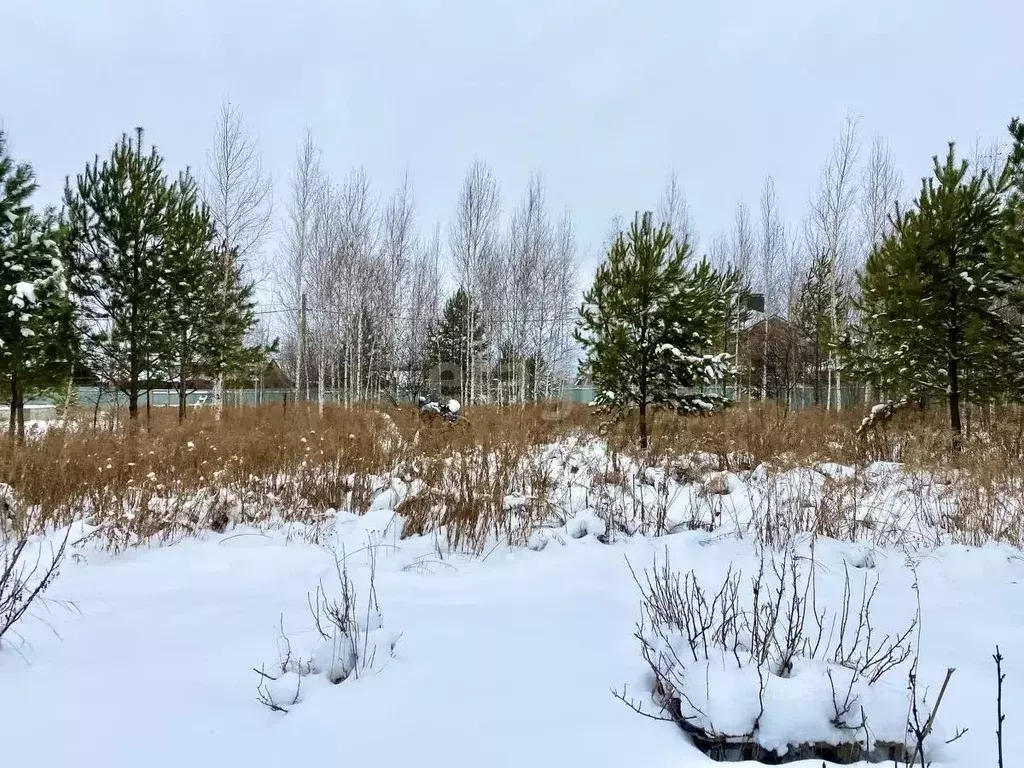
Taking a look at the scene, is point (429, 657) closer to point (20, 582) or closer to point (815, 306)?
point (20, 582)

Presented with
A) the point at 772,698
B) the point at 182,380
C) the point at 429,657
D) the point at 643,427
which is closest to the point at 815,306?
the point at 643,427

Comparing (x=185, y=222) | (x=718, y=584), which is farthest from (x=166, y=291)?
(x=718, y=584)

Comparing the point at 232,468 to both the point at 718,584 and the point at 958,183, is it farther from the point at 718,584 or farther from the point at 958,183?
the point at 958,183

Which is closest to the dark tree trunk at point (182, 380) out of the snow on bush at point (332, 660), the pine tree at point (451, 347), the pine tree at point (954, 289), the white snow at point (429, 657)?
the white snow at point (429, 657)

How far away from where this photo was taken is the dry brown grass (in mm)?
3916

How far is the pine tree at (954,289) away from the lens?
7.18 metres

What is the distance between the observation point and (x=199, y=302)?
438 inches

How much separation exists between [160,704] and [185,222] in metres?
11.0

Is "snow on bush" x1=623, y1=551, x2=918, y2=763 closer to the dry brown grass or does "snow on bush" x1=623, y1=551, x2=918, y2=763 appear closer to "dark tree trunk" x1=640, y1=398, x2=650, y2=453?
the dry brown grass

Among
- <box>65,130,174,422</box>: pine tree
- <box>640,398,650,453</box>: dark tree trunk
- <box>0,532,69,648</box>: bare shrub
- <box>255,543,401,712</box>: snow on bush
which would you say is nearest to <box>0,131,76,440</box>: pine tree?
<box>65,130,174,422</box>: pine tree

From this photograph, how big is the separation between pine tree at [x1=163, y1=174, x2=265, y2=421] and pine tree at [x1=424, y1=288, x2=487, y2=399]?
378 inches

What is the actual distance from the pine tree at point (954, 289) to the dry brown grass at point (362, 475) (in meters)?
1.05

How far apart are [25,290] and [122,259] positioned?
2407 millimetres

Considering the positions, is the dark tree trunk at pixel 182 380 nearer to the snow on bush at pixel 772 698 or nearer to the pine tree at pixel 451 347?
the snow on bush at pixel 772 698
